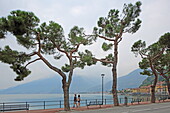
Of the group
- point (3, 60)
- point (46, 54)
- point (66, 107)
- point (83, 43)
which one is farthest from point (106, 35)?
point (3, 60)

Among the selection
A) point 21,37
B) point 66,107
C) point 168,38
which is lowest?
point 66,107

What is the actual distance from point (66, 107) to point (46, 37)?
646 cm

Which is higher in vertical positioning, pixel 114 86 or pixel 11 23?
pixel 11 23

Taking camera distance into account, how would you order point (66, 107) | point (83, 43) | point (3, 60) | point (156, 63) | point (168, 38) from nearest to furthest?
1. point (3, 60)
2. point (66, 107)
3. point (83, 43)
4. point (168, 38)
5. point (156, 63)

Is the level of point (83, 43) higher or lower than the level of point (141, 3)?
lower

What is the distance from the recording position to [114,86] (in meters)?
22.8

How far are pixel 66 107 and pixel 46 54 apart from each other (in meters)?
5.46

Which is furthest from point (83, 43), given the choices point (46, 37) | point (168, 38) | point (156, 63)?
point (156, 63)

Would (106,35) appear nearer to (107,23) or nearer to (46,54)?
(107,23)

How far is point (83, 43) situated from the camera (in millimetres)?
20594

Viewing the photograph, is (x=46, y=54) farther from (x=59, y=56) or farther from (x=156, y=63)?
(x=156, y=63)

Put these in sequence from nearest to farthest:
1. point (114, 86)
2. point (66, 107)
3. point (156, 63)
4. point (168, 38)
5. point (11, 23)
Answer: point (11, 23), point (66, 107), point (114, 86), point (168, 38), point (156, 63)

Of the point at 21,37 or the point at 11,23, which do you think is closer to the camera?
the point at 11,23

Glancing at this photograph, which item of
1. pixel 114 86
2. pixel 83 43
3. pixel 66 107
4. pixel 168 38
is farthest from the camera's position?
pixel 168 38
